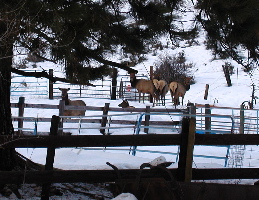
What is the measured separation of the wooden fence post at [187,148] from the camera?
452cm

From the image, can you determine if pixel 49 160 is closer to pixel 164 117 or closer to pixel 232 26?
pixel 232 26

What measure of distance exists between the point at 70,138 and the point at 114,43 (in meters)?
2.20

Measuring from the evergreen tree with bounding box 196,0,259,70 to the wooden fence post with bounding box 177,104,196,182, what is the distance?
1.40 metres

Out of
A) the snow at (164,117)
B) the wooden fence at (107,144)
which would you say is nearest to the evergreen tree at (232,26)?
the snow at (164,117)

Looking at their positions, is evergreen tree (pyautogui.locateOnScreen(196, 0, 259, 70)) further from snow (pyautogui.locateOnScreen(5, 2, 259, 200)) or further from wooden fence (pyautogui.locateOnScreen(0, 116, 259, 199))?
wooden fence (pyautogui.locateOnScreen(0, 116, 259, 199))

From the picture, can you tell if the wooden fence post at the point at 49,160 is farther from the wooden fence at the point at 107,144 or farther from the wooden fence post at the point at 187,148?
the wooden fence post at the point at 187,148

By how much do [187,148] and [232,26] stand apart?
1.76 metres

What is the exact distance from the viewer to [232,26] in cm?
542

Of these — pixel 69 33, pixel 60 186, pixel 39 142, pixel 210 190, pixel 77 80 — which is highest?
pixel 69 33

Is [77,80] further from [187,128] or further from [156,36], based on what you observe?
[187,128]

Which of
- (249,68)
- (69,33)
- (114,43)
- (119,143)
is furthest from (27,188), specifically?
(249,68)

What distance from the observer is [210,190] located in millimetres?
3971

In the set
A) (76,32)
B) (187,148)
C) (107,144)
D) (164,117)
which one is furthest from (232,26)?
(164,117)

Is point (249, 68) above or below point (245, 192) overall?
above
